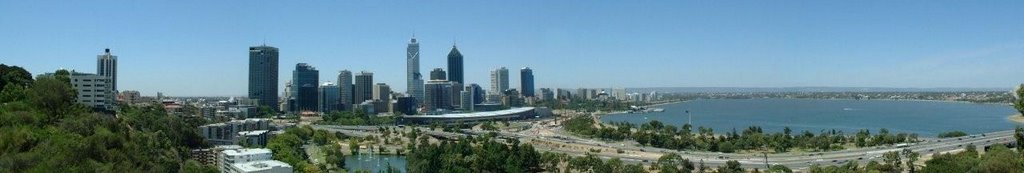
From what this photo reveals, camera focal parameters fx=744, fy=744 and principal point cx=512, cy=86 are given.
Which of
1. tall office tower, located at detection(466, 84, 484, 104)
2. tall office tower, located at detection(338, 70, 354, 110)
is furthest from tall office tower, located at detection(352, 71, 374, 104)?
tall office tower, located at detection(466, 84, 484, 104)

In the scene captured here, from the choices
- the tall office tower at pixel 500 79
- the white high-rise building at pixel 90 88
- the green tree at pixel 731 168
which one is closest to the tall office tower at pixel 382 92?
the tall office tower at pixel 500 79

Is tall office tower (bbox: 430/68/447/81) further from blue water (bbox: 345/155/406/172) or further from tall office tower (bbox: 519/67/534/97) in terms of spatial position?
blue water (bbox: 345/155/406/172)

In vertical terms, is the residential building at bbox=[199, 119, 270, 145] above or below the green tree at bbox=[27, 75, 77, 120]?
below

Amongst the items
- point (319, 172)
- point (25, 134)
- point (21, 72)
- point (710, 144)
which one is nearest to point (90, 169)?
point (25, 134)

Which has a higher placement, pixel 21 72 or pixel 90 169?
pixel 21 72

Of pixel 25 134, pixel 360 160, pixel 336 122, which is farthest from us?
pixel 336 122

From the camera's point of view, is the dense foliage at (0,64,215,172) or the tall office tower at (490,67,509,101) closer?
the dense foliage at (0,64,215,172)

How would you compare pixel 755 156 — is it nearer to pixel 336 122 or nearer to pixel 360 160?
pixel 360 160

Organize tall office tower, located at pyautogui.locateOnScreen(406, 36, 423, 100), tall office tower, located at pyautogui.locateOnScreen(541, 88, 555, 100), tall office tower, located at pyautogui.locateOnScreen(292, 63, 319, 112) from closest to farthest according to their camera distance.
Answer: tall office tower, located at pyautogui.locateOnScreen(292, 63, 319, 112), tall office tower, located at pyautogui.locateOnScreen(406, 36, 423, 100), tall office tower, located at pyautogui.locateOnScreen(541, 88, 555, 100)
